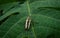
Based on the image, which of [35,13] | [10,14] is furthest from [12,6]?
[35,13]

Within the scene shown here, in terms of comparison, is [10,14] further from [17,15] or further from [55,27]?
[55,27]

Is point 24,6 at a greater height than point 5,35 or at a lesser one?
greater

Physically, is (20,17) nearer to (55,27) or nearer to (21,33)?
(21,33)

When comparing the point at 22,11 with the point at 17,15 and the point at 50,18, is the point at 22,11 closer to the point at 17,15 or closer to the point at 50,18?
the point at 17,15

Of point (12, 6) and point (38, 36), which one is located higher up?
point (12, 6)

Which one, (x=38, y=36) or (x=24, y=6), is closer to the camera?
(x=38, y=36)

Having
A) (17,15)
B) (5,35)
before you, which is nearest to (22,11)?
(17,15)
